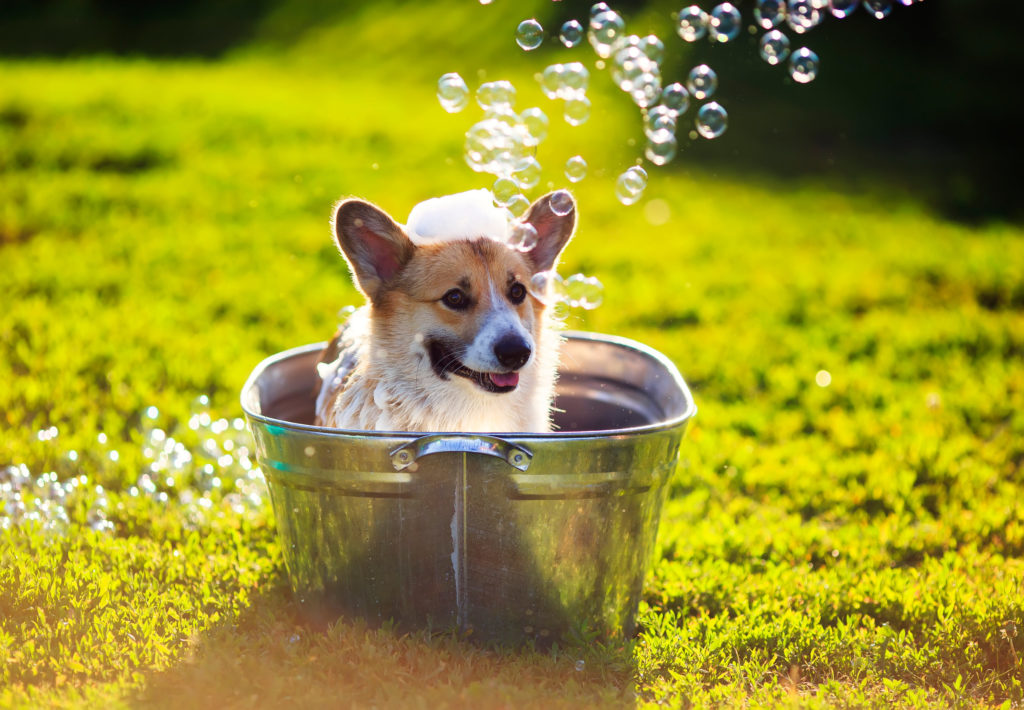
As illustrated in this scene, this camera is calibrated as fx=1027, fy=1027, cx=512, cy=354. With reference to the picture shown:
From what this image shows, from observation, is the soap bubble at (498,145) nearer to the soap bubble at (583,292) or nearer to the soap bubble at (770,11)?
the soap bubble at (583,292)

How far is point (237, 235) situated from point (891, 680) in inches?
273

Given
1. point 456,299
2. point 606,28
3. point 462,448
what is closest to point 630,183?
point 606,28

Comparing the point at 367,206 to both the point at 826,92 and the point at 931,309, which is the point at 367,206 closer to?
the point at 931,309

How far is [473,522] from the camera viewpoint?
10.6ft

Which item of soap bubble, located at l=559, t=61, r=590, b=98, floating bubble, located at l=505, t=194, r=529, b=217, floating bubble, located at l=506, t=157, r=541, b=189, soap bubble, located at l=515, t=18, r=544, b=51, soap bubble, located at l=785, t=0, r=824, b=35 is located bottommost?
floating bubble, located at l=505, t=194, r=529, b=217

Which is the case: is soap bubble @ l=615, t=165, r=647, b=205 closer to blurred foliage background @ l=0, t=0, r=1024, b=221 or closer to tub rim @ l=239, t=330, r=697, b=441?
tub rim @ l=239, t=330, r=697, b=441

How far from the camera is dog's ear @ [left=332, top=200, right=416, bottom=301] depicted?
143 inches

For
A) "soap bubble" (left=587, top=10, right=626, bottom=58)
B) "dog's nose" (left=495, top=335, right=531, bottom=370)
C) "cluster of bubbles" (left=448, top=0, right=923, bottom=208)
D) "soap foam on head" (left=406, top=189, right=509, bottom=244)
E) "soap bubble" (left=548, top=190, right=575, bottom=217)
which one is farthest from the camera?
"soap bubble" (left=587, top=10, right=626, bottom=58)

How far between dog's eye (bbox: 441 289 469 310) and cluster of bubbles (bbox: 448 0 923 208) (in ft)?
1.63

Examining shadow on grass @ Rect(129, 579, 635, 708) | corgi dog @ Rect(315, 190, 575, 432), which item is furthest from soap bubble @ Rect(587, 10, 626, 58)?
shadow on grass @ Rect(129, 579, 635, 708)

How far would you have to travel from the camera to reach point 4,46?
1686cm

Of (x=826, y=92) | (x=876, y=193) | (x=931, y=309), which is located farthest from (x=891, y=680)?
(x=826, y=92)

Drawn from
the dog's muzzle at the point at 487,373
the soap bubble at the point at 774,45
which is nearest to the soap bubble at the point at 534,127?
the dog's muzzle at the point at 487,373

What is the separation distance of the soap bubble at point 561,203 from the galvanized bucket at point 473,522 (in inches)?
34.0
